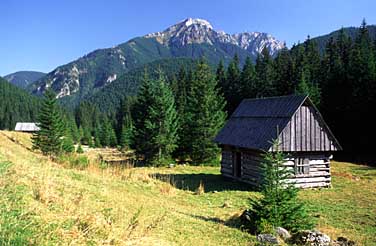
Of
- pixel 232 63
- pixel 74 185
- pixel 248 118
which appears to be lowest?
pixel 74 185

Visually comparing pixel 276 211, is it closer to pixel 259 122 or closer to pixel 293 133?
pixel 293 133

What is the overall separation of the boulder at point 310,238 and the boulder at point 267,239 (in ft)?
3.01

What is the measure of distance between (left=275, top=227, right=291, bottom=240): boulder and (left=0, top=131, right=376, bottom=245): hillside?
3.29ft

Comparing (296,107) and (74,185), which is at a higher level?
(296,107)

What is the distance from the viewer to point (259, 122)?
934 inches

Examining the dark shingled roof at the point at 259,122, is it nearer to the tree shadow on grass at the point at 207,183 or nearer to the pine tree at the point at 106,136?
the tree shadow on grass at the point at 207,183

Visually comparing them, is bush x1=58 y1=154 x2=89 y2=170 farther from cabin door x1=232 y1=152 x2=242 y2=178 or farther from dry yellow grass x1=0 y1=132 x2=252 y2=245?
cabin door x1=232 y1=152 x2=242 y2=178

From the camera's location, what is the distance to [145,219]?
10484 mm

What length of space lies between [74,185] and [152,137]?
74.9 feet

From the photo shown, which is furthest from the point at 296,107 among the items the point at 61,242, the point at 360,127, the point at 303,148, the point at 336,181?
the point at 360,127

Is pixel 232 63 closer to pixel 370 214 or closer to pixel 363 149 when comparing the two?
pixel 363 149

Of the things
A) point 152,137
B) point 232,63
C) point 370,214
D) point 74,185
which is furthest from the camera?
point 232,63

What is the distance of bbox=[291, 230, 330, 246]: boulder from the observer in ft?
34.5

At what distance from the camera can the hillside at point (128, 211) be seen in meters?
6.79
